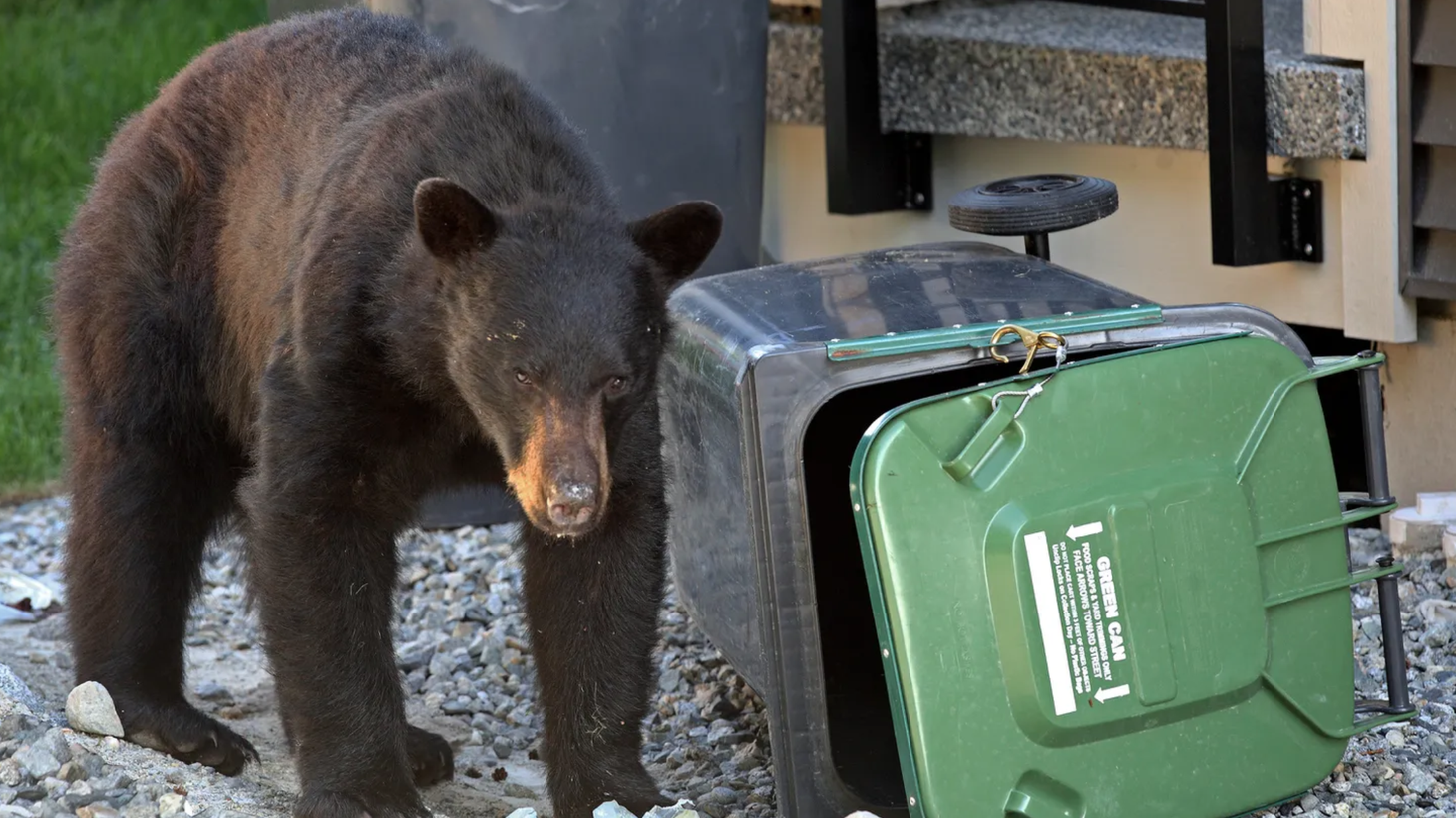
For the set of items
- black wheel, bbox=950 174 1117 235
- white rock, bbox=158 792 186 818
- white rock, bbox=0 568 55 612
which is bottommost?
white rock, bbox=0 568 55 612

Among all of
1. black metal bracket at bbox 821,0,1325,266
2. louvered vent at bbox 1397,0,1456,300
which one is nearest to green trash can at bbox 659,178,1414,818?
louvered vent at bbox 1397,0,1456,300

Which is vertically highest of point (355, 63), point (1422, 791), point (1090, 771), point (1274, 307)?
point (355, 63)

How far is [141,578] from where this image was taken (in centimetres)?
397

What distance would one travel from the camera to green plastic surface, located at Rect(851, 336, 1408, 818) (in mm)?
3094

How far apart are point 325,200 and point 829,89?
10.2 ft

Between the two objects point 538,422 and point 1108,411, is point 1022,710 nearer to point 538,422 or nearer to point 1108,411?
point 1108,411

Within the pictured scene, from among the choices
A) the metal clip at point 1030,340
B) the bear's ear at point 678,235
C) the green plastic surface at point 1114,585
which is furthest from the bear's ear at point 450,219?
the metal clip at point 1030,340

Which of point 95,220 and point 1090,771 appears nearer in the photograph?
point 1090,771

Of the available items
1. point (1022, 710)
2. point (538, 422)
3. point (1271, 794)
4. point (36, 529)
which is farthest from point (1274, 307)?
point (36, 529)

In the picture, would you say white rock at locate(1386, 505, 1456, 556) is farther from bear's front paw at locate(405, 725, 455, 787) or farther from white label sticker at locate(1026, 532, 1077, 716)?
bear's front paw at locate(405, 725, 455, 787)

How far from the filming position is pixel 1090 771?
125 inches

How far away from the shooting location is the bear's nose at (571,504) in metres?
3.00

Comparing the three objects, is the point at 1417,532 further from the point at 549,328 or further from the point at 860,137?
the point at 549,328

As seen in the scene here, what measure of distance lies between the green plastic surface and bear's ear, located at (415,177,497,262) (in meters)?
0.78
